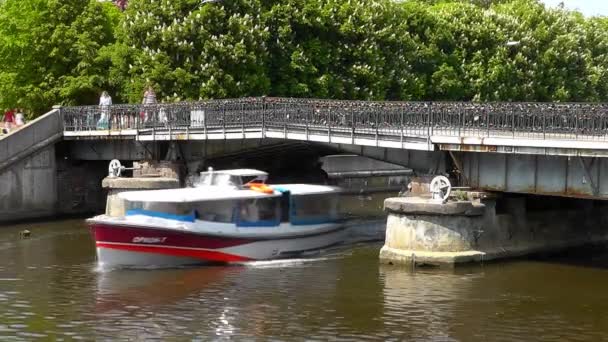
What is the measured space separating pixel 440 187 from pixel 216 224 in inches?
331

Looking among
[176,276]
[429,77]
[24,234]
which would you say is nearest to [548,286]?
[176,276]

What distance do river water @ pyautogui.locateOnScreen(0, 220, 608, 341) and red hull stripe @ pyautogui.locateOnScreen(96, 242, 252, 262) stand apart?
658 millimetres

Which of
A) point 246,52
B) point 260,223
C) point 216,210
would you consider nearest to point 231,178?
point 260,223

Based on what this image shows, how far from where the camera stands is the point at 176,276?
36.4m

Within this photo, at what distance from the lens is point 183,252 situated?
38.1 metres

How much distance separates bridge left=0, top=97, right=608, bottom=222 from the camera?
1409 inches

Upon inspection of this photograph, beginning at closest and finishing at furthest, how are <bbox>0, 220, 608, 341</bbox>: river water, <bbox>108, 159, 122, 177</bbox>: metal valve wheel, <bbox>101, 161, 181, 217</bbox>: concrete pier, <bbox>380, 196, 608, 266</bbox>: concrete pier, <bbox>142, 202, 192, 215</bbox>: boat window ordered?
<bbox>0, 220, 608, 341</bbox>: river water
<bbox>380, 196, 608, 266</bbox>: concrete pier
<bbox>142, 202, 192, 215</bbox>: boat window
<bbox>101, 161, 181, 217</bbox>: concrete pier
<bbox>108, 159, 122, 177</bbox>: metal valve wheel

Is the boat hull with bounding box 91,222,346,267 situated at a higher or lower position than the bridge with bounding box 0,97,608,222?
lower

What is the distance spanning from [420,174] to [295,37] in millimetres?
26741

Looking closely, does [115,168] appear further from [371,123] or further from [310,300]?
[310,300]

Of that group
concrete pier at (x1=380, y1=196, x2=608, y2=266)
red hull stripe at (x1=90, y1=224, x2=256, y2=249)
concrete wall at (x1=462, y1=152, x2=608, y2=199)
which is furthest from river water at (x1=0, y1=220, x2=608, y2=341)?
concrete wall at (x1=462, y1=152, x2=608, y2=199)

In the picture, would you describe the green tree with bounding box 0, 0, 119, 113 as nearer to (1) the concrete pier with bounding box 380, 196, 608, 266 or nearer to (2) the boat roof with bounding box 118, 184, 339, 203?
(2) the boat roof with bounding box 118, 184, 339, 203

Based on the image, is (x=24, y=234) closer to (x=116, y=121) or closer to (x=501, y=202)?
(x=116, y=121)

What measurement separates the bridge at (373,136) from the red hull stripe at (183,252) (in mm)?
7496
